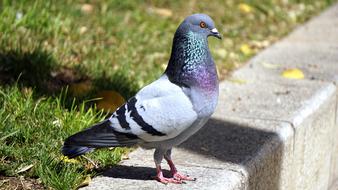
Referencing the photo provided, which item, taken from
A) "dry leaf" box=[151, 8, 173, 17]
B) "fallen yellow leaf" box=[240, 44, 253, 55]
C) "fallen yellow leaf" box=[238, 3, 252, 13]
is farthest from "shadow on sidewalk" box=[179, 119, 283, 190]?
"fallen yellow leaf" box=[238, 3, 252, 13]

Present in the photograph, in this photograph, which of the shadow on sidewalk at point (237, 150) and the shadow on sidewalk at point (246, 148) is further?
the shadow on sidewalk at point (246, 148)

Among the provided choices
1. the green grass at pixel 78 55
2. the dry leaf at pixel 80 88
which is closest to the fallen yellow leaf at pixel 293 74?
the green grass at pixel 78 55

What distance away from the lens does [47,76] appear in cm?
509

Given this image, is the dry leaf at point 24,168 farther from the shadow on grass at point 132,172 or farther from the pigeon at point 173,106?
the shadow on grass at point 132,172

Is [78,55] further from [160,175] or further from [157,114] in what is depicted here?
[157,114]

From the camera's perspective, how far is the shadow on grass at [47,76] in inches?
193

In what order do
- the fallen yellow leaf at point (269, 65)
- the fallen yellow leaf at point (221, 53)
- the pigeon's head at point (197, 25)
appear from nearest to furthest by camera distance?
the pigeon's head at point (197, 25) < the fallen yellow leaf at point (269, 65) < the fallen yellow leaf at point (221, 53)

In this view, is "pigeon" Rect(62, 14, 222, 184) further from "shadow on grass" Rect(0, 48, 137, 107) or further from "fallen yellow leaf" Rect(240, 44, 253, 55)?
"fallen yellow leaf" Rect(240, 44, 253, 55)

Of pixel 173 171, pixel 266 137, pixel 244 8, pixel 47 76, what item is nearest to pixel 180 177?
pixel 173 171

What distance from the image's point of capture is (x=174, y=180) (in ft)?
12.2

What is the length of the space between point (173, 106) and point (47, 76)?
1.85 meters

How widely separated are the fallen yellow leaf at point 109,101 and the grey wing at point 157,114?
1.12 metres

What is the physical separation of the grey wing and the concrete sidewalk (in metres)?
0.33

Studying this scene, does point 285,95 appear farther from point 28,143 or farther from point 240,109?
point 28,143
